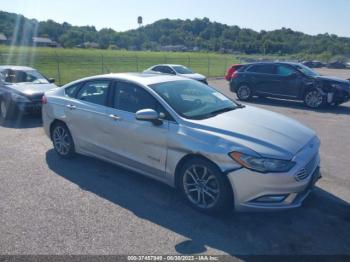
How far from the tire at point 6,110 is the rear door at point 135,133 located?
546cm

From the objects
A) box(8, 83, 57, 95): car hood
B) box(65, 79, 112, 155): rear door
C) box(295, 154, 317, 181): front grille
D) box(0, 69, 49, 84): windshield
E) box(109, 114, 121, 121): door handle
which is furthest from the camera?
box(0, 69, 49, 84): windshield

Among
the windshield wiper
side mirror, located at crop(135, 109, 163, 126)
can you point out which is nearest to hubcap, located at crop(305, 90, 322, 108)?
the windshield wiper

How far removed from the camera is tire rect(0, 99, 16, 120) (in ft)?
29.6

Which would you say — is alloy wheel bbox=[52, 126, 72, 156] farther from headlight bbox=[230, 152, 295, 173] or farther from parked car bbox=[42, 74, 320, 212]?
headlight bbox=[230, 152, 295, 173]

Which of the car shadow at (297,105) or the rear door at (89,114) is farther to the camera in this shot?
the car shadow at (297,105)

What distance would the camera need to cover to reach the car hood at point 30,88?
9.00 meters

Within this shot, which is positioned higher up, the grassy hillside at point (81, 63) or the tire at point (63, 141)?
the grassy hillside at point (81, 63)

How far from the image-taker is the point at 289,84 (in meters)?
12.0

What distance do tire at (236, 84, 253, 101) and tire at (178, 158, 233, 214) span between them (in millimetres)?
9862

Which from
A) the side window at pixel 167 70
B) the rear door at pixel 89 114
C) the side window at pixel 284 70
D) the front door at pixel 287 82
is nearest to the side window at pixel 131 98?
the rear door at pixel 89 114

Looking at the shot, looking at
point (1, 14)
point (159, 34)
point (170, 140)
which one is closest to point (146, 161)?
point (170, 140)

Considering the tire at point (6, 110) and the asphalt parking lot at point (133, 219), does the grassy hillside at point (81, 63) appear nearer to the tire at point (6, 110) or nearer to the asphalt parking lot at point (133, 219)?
the tire at point (6, 110)

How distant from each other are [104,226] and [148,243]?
0.60 meters

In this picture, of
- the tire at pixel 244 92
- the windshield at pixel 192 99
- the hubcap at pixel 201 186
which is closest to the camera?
the hubcap at pixel 201 186
